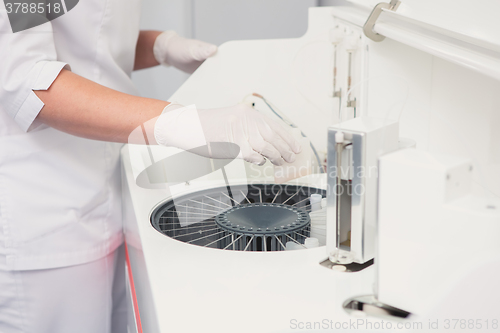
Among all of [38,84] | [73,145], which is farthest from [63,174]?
[38,84]

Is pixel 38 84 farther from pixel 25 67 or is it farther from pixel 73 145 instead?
pixel 73 145

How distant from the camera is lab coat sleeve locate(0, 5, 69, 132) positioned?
107 cm

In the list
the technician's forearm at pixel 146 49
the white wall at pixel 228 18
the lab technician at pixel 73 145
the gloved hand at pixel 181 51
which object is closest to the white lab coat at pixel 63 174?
the lab technician at pixel 73 145

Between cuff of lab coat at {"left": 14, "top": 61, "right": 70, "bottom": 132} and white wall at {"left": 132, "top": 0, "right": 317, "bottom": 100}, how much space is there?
1.54 metres

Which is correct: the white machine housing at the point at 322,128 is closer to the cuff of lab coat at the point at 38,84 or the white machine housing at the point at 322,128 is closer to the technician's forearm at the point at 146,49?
the cuff of lab coat at the point at 38,84

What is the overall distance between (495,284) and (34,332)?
50.6 inches

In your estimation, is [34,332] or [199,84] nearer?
[34,332]

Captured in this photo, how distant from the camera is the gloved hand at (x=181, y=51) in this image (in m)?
1.59

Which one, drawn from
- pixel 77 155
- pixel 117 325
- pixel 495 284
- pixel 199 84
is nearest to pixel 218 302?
pixel 495 284

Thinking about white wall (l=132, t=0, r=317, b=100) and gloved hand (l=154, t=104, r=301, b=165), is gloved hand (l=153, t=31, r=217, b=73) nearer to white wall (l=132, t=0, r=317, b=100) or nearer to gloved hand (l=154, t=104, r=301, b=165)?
gloved hand (l=154, t=104, r=301, b=165)

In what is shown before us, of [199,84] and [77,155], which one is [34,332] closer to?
[77,155]

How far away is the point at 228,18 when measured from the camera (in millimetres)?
2510

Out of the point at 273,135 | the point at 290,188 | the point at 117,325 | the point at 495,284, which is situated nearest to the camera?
the point at 495,284

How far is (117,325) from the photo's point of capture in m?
1.65
